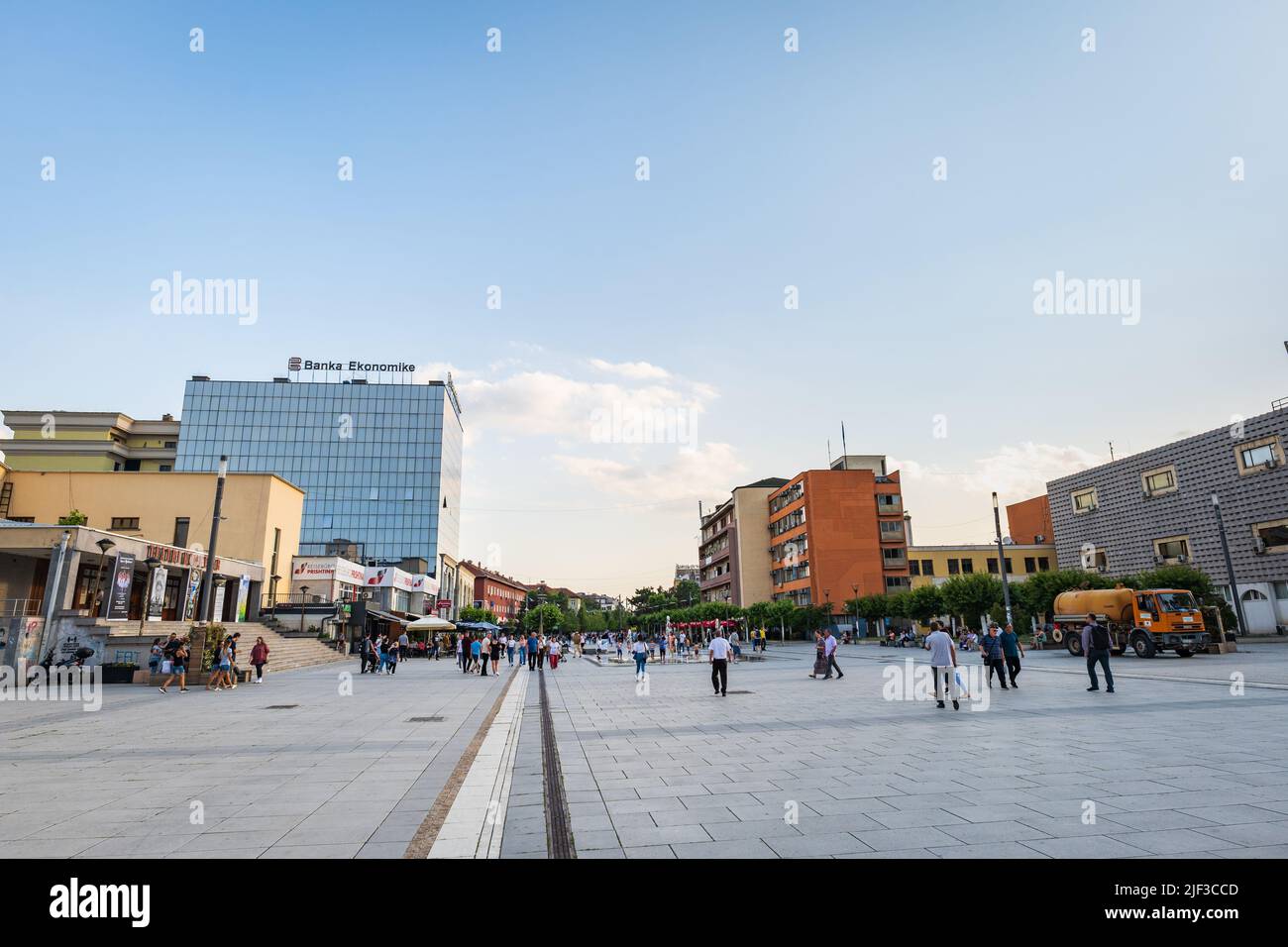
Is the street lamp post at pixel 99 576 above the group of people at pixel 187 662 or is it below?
above

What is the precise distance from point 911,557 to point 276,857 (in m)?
71.5

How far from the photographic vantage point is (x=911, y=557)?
69.2 metres

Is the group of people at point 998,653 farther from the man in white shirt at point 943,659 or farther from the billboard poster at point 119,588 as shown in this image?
the billboard poster at point 119,588

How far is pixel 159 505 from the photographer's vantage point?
41562 millimetres

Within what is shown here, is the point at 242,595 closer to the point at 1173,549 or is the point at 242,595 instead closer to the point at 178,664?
the point at 178,664

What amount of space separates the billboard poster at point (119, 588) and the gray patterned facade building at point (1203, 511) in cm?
5535

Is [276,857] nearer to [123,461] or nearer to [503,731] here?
[503,731]

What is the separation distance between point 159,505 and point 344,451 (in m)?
51.2

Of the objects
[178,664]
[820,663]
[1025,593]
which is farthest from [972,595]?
[178,664]

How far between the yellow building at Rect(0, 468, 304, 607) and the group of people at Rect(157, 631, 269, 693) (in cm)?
2241

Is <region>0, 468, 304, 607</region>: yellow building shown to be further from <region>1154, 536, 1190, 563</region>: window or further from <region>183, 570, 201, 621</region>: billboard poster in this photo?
<region>1154, 536, 1190, 563</region>: window

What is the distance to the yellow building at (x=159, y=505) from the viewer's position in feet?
136

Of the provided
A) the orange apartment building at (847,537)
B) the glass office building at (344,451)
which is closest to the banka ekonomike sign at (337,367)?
the glass office building at (344,451)
